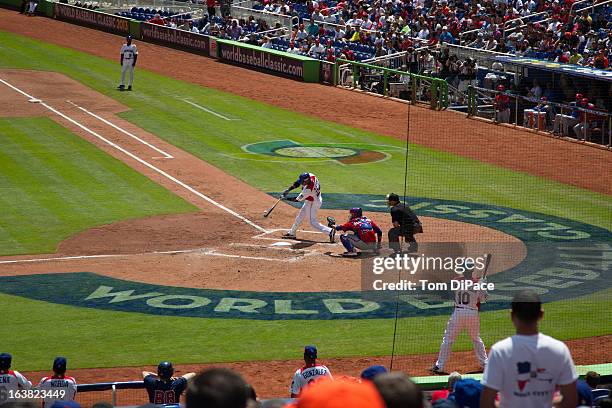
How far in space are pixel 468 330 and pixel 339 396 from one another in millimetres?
→ 10630

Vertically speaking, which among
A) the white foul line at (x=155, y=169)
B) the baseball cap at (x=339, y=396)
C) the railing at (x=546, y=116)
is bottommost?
the white foul line at (x=155, y=169)

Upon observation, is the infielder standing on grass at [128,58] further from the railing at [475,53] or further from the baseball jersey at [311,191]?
the baseball jersey at [311,191]

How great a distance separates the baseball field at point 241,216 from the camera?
1633cm

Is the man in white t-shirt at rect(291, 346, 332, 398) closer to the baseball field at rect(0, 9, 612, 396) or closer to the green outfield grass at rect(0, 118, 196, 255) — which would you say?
the baseball field at rect(0, 9, 612, 396)

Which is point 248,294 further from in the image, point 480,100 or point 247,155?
point 480,100

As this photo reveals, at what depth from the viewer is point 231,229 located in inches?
904

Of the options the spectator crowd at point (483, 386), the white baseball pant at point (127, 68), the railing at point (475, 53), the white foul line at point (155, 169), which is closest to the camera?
the spectator crowd at point (483, 386)

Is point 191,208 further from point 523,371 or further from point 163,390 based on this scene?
point 523,371

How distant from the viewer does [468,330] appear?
14.6 metres

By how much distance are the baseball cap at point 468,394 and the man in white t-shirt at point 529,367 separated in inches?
21.6

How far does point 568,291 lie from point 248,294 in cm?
594

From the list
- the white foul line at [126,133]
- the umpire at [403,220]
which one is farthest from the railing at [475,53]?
the umpire at [403,220]

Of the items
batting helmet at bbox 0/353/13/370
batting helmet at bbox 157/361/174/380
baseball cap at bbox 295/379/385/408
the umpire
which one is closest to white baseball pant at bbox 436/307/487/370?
the umpire

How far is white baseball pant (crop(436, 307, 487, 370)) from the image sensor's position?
1448cm
